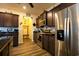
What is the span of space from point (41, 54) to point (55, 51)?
0.35 meters

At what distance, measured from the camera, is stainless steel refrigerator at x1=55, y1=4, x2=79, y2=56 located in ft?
8.36

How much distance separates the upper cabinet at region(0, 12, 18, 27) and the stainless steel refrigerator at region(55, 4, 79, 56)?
1.02 metres

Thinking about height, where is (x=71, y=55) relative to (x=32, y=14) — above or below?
below

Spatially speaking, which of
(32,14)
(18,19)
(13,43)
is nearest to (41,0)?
→ (32,14)

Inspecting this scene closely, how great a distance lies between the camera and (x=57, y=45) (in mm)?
2971

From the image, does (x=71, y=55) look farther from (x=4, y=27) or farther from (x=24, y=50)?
(x=4, y=27)

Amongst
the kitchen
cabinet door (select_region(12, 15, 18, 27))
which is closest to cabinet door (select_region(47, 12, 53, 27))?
the kitchen

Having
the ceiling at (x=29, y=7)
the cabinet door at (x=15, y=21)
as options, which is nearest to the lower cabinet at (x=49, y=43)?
the ceiling at (x=29, y=7)

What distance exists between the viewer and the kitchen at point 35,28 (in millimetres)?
2771

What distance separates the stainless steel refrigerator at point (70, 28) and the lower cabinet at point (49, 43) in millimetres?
279

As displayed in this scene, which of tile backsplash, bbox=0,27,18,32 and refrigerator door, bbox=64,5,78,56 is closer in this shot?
refrigerator door, bbox=64,5,78,56

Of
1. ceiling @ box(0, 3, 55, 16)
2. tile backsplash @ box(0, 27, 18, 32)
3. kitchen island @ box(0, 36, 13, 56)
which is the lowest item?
kitchen island @ box(0, 36, 13, 56)

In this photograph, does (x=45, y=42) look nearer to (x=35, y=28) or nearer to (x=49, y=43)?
(x=49, y=43)

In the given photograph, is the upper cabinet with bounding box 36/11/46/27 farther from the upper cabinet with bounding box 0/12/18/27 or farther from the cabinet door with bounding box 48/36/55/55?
the upper cabinet with bounding box 0/12/18/27
